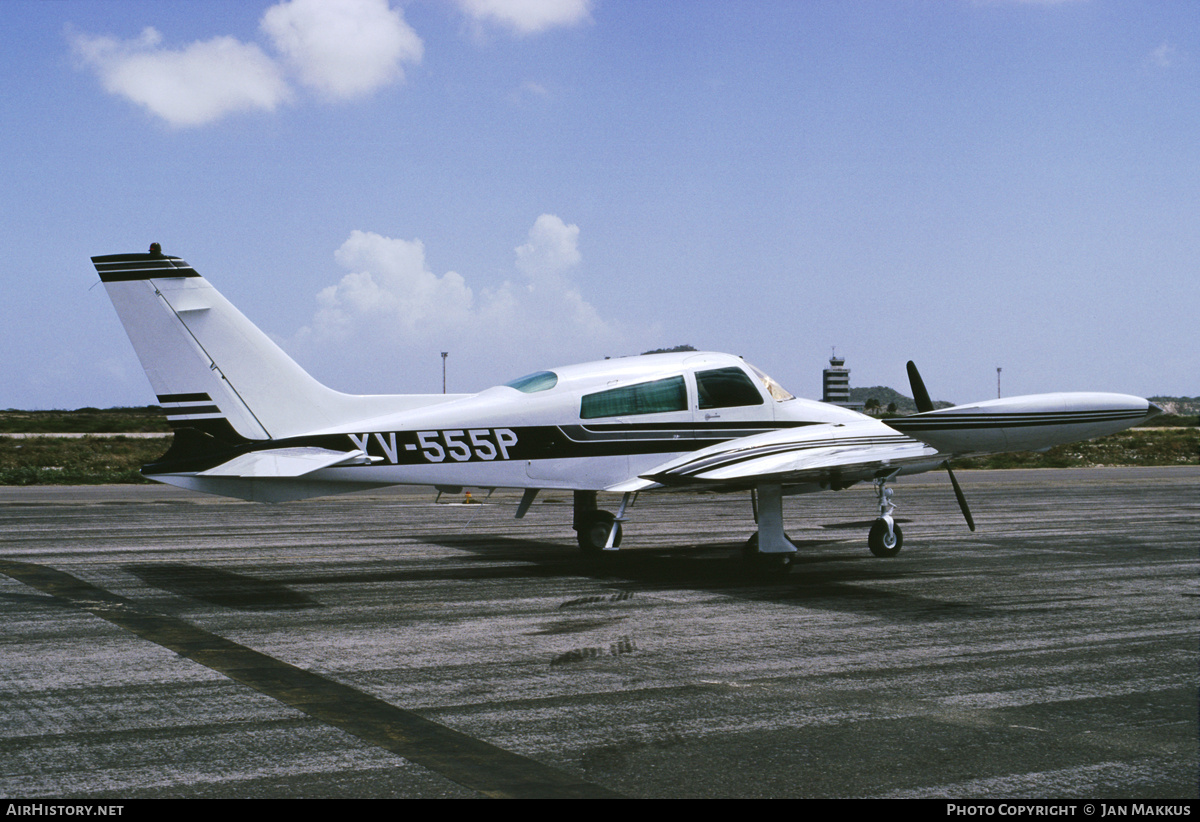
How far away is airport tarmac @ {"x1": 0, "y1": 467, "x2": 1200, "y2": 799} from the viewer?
5.26m

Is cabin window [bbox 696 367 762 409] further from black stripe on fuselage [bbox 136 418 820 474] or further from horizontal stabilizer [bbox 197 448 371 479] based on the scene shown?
horizontal stabilizer [bbox 197 448 371 479]

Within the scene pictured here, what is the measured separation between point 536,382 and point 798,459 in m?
3.72

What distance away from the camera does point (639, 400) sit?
1359cm

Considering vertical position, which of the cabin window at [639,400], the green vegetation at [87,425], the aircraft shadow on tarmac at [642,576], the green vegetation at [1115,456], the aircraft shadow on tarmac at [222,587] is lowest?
the green vegetation at [1115,456]

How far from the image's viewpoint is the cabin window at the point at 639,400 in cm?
1338

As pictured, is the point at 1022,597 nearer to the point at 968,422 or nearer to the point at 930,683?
the point at 968,422

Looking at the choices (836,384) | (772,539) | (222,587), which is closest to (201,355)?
(222,587)

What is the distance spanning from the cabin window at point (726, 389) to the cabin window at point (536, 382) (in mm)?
2090

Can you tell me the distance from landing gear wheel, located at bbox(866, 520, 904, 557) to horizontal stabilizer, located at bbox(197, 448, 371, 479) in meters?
7.53

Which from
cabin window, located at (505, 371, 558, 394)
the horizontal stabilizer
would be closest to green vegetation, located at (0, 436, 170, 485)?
the horizontal stabilizer

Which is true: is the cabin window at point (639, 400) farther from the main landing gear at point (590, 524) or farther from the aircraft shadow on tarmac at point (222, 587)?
the aircraft shadow on tarmac at point (222, 587)

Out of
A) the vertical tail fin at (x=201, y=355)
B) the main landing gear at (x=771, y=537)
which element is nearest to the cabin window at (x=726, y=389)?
the main landing gear at (x=771, y=537)

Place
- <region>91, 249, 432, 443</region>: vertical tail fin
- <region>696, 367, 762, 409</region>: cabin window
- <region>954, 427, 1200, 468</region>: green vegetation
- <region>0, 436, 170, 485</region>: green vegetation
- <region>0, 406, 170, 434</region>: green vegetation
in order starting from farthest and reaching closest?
<region>0, 406, 170, 434</region>: green vegetation < <region>954, 427, 1200, 468</region>: green vegetation < <region>0, 436, 170, 485</region>: green vegetation < <region>696, 367, 762, 409</region>: cabin window < <region>91, 249, 432, 443</region>: vertical tail fin

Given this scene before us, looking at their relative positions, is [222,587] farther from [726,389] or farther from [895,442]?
[895,442]
